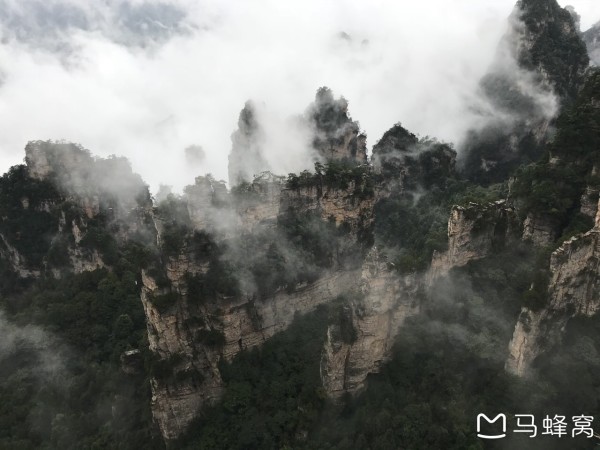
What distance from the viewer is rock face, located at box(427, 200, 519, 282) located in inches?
1208

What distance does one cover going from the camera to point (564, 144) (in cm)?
3362

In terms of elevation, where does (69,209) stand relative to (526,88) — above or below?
below

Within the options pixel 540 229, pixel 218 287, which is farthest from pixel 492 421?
pixel 218 287

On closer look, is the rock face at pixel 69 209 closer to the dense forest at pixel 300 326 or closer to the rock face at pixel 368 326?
the dense forest at pixel 300 326

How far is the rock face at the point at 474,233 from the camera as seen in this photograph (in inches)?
1208

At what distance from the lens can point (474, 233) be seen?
1223 inches

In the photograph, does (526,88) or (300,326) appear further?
(526,88)

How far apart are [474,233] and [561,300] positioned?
6.54 metres

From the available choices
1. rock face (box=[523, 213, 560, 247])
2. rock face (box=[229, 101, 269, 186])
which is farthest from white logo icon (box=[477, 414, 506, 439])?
rock face (box=[229, 101, 269, 186])

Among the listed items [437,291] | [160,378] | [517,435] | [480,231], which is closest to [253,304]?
[160,378]

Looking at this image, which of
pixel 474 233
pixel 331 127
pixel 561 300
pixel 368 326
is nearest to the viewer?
pixel 561 300

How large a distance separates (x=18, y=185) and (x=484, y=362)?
46.6 meters

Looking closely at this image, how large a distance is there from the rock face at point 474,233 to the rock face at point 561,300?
18.7ft

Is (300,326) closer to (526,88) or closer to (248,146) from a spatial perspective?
(248,146)
